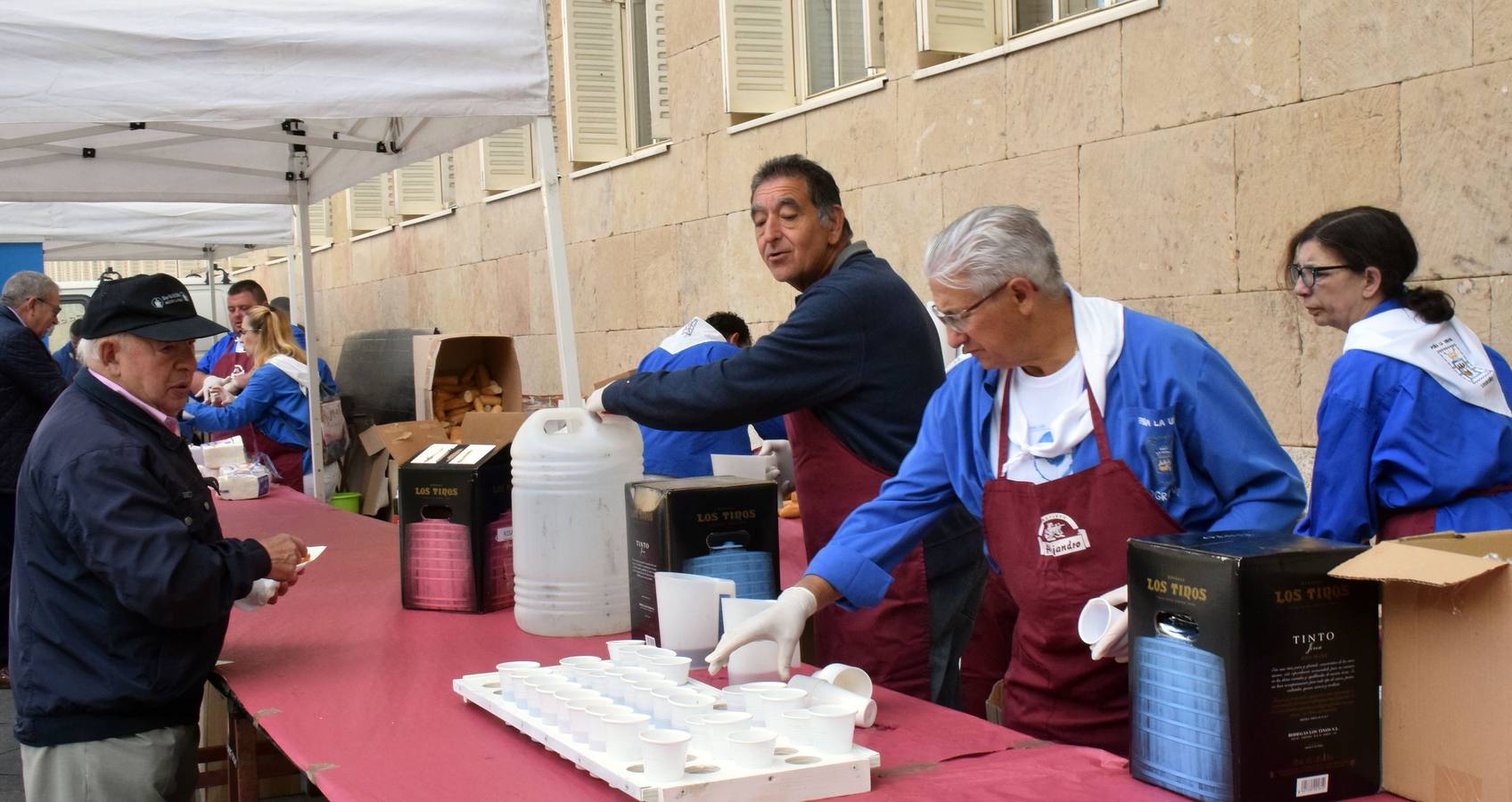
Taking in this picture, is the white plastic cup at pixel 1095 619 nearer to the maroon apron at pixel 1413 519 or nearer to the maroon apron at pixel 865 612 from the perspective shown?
the maroon apron at pixel 865 612

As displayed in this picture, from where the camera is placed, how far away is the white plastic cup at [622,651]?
2166 millimetres

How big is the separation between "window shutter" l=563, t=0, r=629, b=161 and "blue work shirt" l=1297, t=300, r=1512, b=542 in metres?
7.18

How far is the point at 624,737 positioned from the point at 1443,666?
0.99 metres

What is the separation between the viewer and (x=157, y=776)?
2.49m

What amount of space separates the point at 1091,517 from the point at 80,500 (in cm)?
176

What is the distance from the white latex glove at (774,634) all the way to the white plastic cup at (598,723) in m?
0.29

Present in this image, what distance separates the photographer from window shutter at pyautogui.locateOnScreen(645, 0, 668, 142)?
29.3 feet

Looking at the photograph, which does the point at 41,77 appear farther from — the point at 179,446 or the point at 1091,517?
the point at 1091,517

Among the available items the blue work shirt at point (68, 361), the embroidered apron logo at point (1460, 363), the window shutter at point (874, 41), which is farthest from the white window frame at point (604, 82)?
the embroidered apron logo at point (1460, 363)

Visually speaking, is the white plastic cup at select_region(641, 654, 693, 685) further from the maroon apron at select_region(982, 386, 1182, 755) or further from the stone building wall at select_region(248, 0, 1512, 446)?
the stone building wall at select_region(248, 0, 1512, 446)

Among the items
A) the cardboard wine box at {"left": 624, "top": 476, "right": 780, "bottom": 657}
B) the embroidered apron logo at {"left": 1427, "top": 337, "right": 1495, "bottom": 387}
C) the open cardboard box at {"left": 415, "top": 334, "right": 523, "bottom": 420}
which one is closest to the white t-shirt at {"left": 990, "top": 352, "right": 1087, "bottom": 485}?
the cardboard wine box at {"left": 624, "top": 476, "right": 780, "bottom": 657}

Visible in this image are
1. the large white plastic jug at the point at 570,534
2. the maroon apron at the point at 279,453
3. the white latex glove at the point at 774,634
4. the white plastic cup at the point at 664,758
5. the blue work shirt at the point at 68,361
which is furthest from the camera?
the blue work shirt at the point at 68,361

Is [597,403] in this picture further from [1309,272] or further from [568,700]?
[1309,272]

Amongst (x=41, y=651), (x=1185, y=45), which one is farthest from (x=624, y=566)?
(x=1185, y=45)
